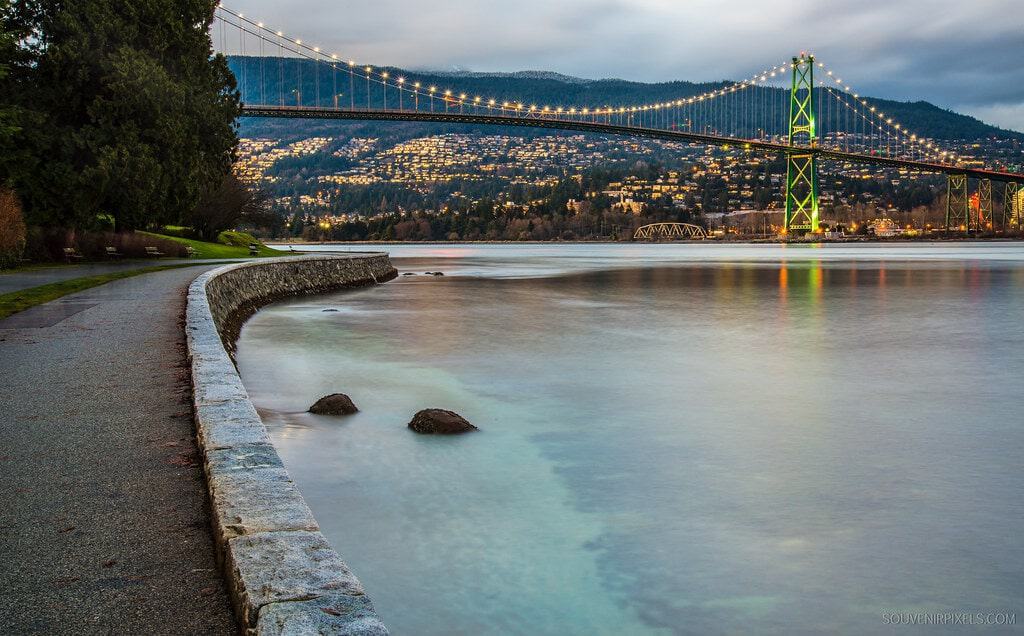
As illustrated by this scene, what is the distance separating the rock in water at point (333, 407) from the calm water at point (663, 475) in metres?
0.20

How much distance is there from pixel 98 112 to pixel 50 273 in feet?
23.2

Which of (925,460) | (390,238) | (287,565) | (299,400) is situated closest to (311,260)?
(299,400)

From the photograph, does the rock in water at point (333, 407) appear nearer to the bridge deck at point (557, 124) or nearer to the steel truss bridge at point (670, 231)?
the bridge deck at point (557, 124)

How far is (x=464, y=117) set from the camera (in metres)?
60.5

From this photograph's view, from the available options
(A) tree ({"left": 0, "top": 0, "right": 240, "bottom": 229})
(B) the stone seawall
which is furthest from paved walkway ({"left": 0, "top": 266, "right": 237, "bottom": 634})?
(A) tree ({"left": 0, "top": 0, "right": 240, "bottom": 229})

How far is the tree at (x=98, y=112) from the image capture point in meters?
25.2

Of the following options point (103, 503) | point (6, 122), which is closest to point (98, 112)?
point (6, 122)

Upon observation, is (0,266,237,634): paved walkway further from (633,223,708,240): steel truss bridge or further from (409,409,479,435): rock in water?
(633,223,708,240): steel truss bridge

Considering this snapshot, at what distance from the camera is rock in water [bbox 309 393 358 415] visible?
30.1ft

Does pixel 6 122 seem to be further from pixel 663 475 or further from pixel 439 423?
pixel 663 475

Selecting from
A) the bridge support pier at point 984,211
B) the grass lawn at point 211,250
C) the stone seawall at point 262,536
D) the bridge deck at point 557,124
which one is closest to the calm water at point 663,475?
the stone seawall at point 262,536

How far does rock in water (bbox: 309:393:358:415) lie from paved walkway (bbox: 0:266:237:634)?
1586mm

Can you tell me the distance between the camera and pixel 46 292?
1511 centimetres

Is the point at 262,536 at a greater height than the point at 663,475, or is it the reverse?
the point at 262,536
